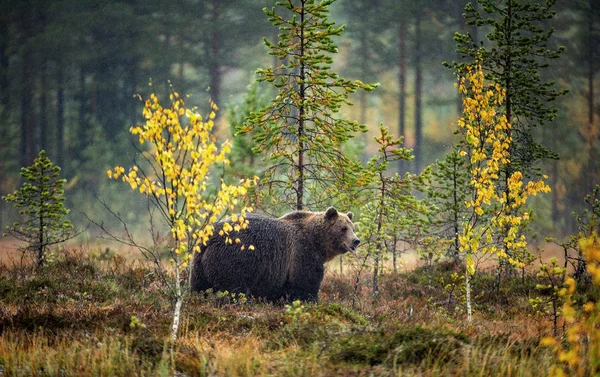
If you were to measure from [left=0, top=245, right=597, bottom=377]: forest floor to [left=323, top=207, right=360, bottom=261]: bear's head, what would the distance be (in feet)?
3.96

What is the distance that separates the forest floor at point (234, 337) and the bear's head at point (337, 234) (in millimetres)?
1208

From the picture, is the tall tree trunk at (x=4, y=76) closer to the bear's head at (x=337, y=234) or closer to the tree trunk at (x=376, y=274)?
the tree trunk at (x=376, y=274)

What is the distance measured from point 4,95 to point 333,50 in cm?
3218

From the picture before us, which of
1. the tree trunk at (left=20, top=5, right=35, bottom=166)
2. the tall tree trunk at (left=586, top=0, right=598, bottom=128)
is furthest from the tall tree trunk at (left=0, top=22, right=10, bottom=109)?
the tall tree trunk at (left=586, top=0, right=598, bottom=128)

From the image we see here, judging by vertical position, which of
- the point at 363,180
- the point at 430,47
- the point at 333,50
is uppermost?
the point at 430,47

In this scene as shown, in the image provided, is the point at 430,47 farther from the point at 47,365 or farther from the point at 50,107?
the point at 47,365

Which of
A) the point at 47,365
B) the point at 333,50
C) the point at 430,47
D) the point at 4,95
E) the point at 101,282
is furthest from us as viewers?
the point at 430,47

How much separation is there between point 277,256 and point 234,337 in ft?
11.5

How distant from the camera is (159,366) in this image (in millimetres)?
6617

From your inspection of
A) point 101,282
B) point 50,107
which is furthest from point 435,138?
point 101,282

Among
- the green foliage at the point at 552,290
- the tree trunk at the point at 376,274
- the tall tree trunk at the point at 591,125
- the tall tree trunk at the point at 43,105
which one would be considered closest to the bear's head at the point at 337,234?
the tree trunk at the point at 376,274

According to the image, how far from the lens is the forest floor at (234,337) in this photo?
6.57 meters

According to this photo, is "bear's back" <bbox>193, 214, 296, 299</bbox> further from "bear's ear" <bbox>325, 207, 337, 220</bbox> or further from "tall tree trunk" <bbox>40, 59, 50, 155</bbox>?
"tall tree trunk" <bbox>40, 59, 50, 155</bbox>

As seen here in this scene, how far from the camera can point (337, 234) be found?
12102mm
